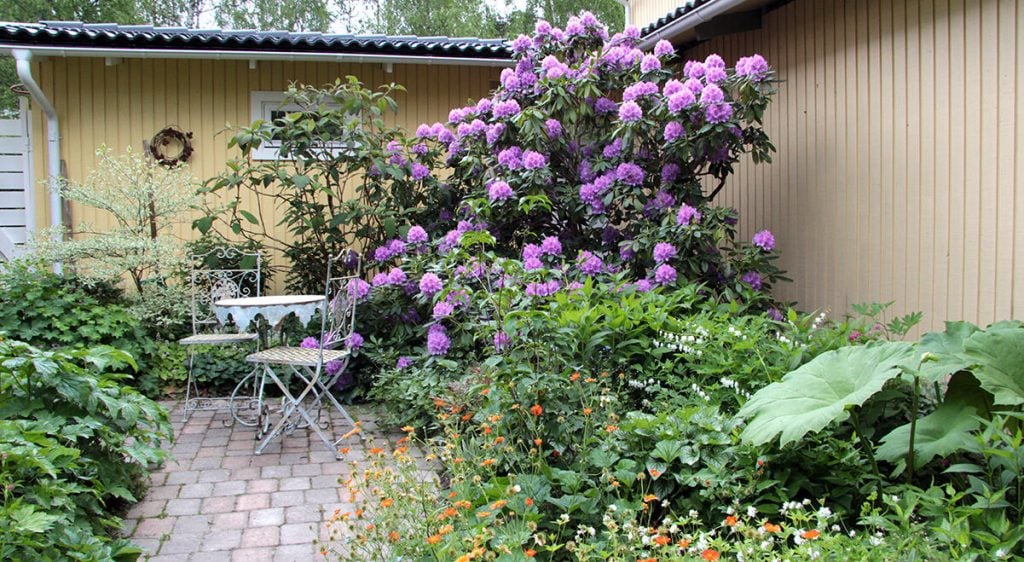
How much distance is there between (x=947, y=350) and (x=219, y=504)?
3.14 metres

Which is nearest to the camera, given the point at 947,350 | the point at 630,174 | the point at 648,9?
the point at 947,350

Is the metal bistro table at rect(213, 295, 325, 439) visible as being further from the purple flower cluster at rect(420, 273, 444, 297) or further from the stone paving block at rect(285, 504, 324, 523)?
the stone paving block at rect(285, 504, 324, 523)

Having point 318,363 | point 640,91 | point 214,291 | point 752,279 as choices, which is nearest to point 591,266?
point 752,279

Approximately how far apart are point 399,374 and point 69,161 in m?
4.09

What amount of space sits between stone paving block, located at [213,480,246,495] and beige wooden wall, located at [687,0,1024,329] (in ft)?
11.9

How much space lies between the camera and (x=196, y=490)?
381 cm

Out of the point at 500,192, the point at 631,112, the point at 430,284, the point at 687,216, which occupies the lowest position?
the point at 430,284

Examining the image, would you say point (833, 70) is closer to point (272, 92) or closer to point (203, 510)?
point (203, 510)

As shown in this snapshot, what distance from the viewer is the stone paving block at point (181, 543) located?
10.1ft

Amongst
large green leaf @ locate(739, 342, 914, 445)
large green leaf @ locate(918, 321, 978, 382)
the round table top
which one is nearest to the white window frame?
the round table top

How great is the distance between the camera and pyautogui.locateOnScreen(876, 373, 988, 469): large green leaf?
2527 millimetres

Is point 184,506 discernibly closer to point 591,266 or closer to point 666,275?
point 591,266

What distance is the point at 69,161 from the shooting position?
7.01 meters

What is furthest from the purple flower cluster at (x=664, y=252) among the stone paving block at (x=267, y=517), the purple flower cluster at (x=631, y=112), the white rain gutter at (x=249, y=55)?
the white rain gutter at (x=249, y=55)
